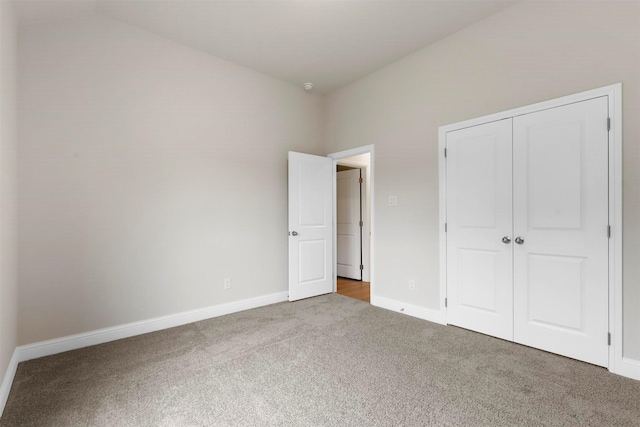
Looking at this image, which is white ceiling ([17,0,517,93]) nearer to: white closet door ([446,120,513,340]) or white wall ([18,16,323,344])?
white wall ([18,16,323,344])

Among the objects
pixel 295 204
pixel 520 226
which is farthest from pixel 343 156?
pixel 520 226

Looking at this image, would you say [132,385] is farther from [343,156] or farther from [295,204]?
[343,156]

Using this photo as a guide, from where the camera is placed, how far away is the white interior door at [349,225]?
5301 mm

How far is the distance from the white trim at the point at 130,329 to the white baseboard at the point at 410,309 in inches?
55.2

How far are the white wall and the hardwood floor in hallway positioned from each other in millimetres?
1061

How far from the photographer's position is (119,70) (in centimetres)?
277

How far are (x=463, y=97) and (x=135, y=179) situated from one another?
131 inches

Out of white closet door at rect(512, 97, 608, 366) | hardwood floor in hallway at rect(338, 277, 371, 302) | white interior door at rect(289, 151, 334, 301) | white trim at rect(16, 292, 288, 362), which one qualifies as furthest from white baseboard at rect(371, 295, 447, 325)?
white trim at rect(16, 292, 288, 362)

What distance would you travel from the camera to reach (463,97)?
9.56 feet

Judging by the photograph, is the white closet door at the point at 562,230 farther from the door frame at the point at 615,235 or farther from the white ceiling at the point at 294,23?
the white ceiling at the point at 294,23

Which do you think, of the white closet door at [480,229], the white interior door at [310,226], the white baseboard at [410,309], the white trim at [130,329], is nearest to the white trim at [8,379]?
the white trim at [130,329]

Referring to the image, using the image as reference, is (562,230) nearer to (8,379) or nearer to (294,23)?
(294,23)

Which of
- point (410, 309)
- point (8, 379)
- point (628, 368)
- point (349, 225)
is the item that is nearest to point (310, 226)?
point (349, 225)

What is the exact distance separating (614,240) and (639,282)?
0.30 m
